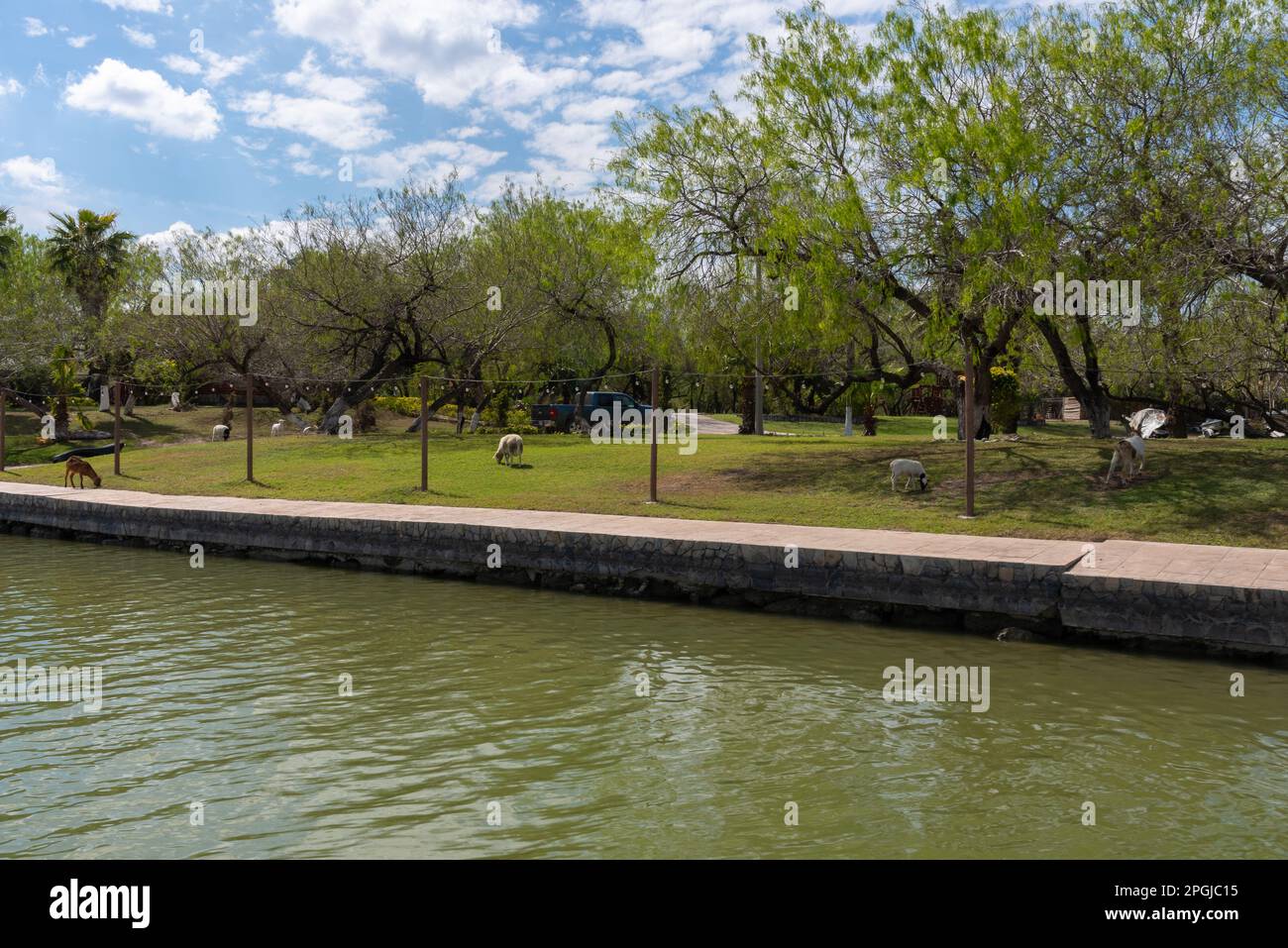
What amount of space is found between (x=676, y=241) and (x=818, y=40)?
15.5 ft

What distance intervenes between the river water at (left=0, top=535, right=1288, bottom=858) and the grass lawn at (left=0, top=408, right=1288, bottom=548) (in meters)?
4.56

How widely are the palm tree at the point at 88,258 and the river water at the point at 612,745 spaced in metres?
40.2

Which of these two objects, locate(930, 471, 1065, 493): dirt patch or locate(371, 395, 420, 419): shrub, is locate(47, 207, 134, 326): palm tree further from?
locate(930, 471, 1065, 493): dirt patch

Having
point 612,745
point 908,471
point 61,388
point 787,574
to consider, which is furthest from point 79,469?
point 612,745

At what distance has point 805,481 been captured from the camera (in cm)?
1791

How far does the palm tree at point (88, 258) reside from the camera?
45.0 meters

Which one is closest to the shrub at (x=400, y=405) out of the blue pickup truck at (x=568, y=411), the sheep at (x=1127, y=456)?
the blue pickup truck at (x=568, y=411)

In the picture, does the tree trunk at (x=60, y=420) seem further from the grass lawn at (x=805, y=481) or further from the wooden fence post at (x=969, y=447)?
the wooden fence post at (x=969, y=447)

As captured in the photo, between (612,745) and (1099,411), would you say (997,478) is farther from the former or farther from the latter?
(612,745)

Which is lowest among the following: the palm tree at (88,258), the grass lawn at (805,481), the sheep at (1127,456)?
the grass lawn at (805,481)

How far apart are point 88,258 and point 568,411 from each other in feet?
88.2

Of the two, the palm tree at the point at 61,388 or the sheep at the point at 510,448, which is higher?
the palm tree at the point at 61,388

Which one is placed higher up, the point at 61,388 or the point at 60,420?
the point at 61,388
